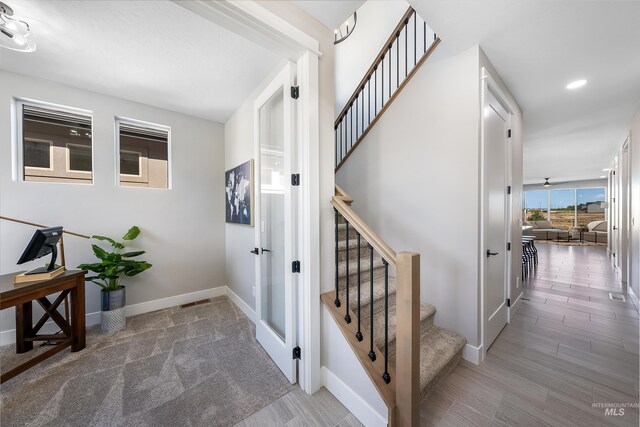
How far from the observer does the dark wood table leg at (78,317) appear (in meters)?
2.16

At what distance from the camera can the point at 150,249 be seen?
3002mm

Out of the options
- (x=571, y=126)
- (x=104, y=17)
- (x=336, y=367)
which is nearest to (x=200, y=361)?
(x=336, y=367)

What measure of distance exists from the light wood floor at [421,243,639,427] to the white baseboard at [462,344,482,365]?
0.04 m

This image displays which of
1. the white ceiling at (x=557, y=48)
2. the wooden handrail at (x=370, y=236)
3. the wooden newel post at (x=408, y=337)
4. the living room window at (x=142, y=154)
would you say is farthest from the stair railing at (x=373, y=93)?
the living room window at (x=142, y=154)

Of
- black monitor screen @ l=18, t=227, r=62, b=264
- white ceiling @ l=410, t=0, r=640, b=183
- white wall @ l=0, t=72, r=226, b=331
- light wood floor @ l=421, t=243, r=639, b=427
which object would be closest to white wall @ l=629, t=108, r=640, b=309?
white ceiling @ l=410, t=0, r=640, b=183

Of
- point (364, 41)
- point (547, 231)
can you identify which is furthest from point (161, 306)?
point (547, 231)

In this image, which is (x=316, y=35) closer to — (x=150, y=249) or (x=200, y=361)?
(x=200, y=361)

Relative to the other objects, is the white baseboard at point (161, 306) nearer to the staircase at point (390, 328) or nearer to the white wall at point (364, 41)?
the staircase at point (390, 328)

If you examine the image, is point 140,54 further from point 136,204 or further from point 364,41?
point 364,41

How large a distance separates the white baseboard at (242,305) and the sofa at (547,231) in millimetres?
11244

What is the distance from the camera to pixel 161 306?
305 cm

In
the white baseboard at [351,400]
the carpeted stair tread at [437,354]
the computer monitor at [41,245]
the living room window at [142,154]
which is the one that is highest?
the living room window at [142,154]

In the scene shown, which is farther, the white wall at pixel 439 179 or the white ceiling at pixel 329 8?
the white wall at pixel 439 179

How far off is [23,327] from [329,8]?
372 cm
